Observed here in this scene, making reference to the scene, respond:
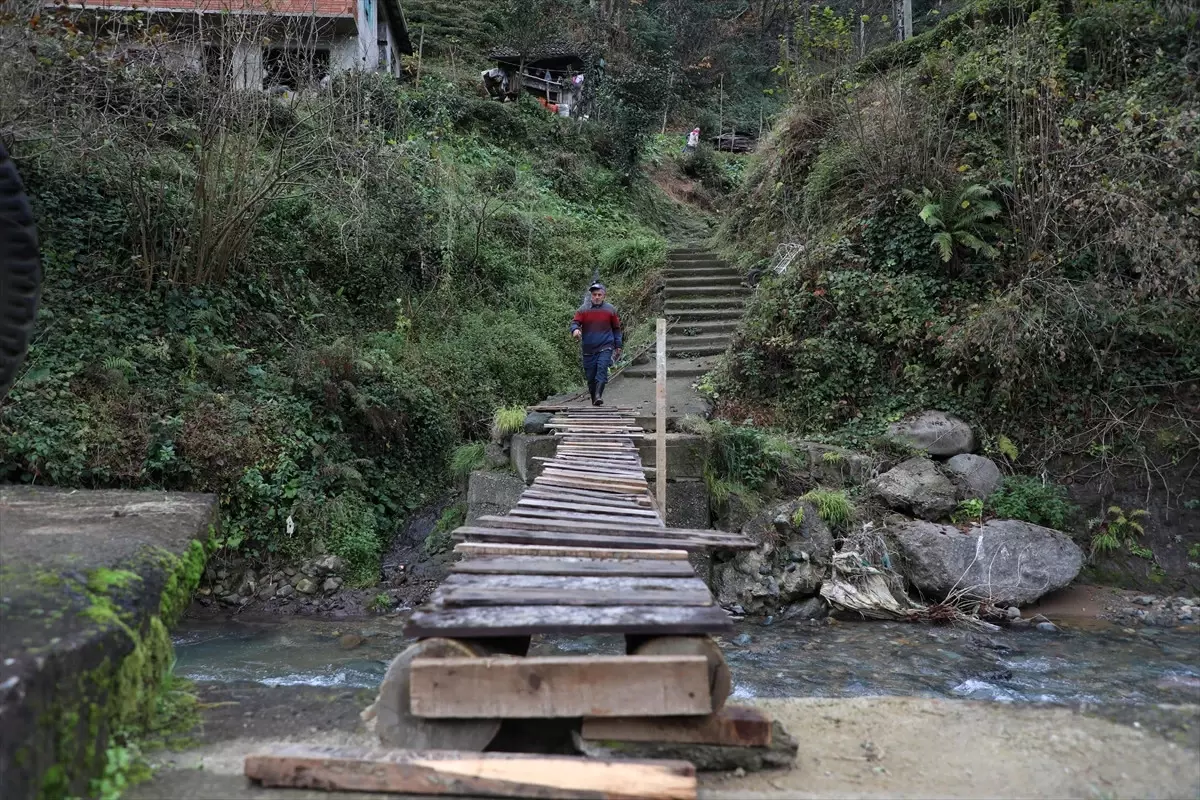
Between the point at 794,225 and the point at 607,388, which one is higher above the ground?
the point at 794,225

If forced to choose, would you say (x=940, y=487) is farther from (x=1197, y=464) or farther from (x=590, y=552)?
(x=590, y=552)

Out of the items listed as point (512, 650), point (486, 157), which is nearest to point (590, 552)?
point (512, 650)

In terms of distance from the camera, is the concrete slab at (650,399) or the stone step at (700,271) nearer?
the concrete slab at (650,399)

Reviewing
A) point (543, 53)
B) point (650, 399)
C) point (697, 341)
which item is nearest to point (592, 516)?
point (650, 399)

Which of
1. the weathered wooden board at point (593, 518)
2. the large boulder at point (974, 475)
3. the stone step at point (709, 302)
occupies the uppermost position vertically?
the stone step at point (709, 302)

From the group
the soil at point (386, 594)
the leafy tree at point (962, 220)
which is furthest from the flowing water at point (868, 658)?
the leafy tree at point (962, 220)

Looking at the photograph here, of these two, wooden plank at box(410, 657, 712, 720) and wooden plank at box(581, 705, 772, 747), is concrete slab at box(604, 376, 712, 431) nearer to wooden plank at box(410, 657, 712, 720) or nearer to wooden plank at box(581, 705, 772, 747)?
wooden plank at box(581, 705, 772, 747)

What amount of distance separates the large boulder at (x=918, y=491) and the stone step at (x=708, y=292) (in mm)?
6480

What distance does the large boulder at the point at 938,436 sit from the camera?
9016 mm

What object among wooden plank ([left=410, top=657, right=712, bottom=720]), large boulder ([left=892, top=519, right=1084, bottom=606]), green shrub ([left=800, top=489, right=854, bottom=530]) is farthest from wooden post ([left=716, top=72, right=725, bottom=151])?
wooden plank ([left=410, top=657, right=712, bottom=720])

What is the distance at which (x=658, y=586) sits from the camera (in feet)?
12.2

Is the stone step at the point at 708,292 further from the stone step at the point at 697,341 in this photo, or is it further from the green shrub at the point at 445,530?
the green shrub at the point at 445,530

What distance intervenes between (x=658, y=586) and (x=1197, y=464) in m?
7.65

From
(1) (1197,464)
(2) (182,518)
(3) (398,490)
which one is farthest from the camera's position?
(3) (398,490)
